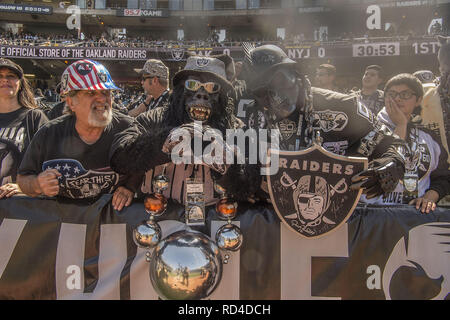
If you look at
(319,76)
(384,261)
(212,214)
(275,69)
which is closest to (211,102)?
(275,69)

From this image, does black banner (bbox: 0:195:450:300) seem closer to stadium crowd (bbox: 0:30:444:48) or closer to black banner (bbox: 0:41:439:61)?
black banner (bbox: 0:41:439:61)

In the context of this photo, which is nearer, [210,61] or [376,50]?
[210,61]

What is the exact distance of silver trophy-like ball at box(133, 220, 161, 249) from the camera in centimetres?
181

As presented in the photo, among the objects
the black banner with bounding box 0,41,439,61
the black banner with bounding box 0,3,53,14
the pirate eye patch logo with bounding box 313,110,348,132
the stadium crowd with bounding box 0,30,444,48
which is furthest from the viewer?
the black banner with bounding box 0,3,53,14

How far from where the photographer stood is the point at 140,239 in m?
1.82

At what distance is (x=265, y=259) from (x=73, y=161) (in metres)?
1.33

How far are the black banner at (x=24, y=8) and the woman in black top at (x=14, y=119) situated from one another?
97.8 feet

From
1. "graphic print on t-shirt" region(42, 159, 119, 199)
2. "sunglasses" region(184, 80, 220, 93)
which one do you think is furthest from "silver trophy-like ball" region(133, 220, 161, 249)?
"sunglasses" region(184, 80, 220, 93)

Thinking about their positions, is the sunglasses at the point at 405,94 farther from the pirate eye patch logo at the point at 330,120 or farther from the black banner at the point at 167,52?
the black banner at the point at 167,52

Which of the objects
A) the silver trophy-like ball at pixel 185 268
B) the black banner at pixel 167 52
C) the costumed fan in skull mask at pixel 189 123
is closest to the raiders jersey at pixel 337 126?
the costumed fan in skull mask at pixel 189 123

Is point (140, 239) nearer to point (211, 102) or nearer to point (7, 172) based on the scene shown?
point (211, 102)

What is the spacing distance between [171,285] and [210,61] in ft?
4.23

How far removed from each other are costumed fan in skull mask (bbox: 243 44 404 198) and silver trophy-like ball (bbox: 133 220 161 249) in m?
0.92

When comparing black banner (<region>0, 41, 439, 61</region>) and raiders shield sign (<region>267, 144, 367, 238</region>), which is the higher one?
black banner (<region>0, 41, 439, 61</region>)
